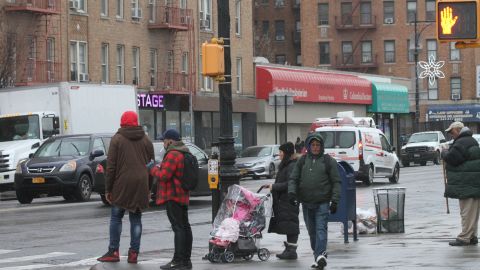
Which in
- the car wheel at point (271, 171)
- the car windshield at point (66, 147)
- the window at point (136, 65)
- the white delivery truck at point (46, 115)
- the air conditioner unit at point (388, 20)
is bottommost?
the car wheel at point (271, 171)

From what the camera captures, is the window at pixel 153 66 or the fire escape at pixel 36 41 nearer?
the fire escape at pixel 36 41

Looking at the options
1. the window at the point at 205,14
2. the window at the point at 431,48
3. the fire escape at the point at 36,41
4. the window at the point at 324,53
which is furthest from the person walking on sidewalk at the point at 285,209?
the window at the point at 324,53

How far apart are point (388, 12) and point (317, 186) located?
80095 mm

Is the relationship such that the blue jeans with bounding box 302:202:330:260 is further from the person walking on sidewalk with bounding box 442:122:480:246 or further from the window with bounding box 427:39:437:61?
the window with bounding box 427:39:437:61

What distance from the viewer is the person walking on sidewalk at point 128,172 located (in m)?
14.1

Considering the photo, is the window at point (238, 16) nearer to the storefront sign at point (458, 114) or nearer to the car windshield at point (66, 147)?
the storefront sign at point (458, 114)

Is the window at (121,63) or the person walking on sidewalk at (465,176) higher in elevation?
the window at (121,63)

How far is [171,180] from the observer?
1384cm

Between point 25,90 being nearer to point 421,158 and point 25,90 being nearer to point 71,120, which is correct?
point 71,120

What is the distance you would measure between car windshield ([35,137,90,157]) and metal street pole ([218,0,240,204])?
13.9m

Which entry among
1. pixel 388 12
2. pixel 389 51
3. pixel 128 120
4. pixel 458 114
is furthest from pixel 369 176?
pixel 388 12

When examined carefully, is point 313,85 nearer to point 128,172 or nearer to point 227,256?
point 227,256

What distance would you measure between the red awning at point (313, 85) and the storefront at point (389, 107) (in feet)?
2.76

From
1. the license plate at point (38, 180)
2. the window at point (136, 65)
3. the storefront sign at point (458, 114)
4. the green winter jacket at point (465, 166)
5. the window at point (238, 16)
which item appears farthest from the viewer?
the storefront sign at point (458, 114)
